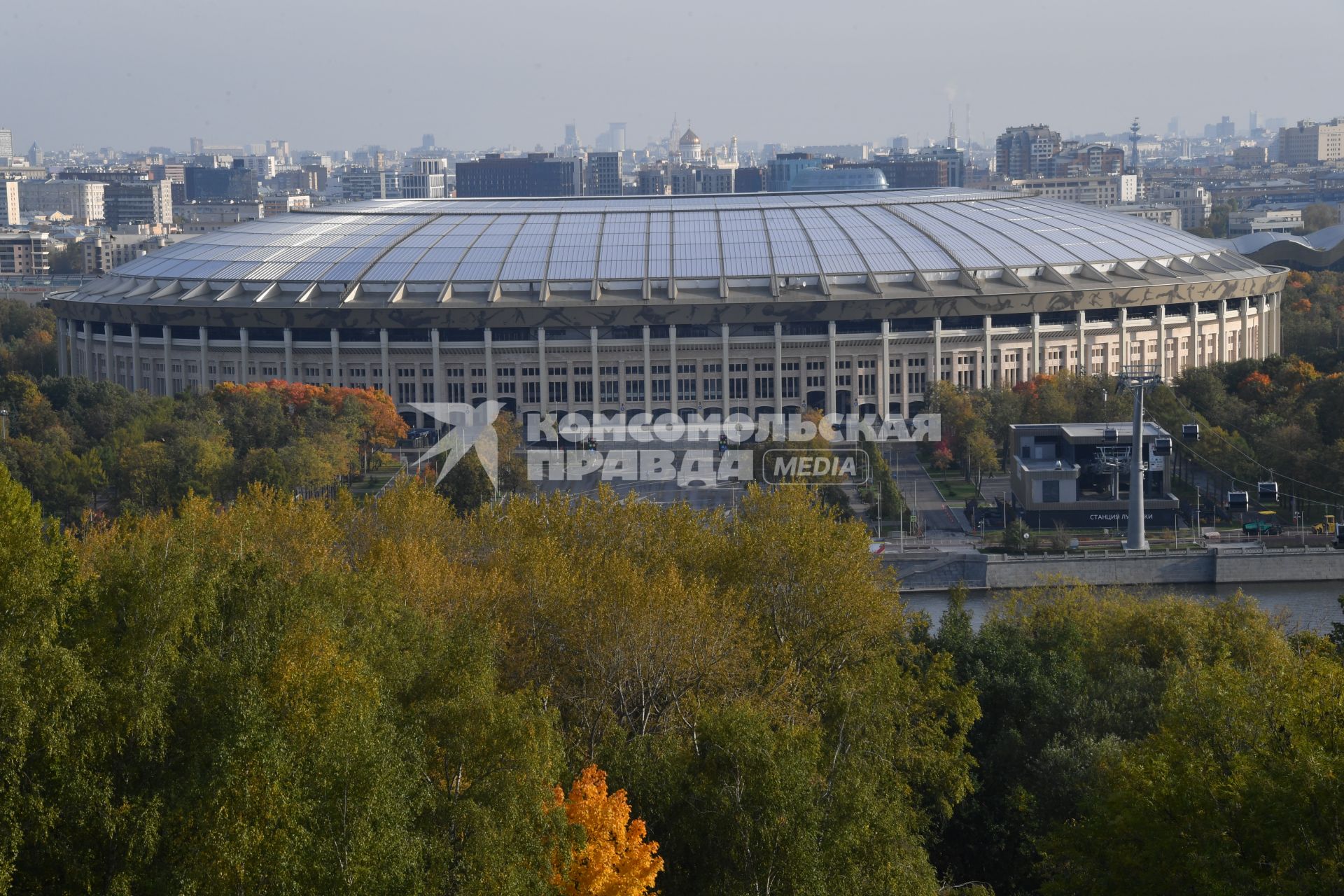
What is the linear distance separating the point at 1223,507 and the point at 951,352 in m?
17.0

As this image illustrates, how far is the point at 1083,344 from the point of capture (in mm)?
67625

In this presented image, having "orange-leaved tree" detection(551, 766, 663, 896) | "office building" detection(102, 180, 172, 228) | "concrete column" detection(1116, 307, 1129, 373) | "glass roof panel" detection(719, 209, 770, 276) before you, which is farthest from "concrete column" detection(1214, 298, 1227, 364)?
"office building" detection(102, 180, 172, 228)

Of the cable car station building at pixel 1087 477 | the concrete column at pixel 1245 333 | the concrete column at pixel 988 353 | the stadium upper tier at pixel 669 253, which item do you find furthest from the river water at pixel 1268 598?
the concrete column at pixel 1245 333

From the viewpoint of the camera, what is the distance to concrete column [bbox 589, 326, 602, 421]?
65.1 metres

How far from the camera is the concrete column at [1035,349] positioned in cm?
6681

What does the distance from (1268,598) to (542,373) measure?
97.2 ft

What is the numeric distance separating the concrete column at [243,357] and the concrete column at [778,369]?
64.2 feet

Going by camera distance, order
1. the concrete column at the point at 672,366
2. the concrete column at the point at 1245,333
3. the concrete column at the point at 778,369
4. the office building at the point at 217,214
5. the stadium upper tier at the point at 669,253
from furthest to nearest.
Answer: the office building at the point at 217,214, the concrete column at the point at 1245,333, the stadium upper tier at the point at 669,253, the concrete column at the point at 778,369, the concrete column at the point at 672,366

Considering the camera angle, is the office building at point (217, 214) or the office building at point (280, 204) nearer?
the office building at point (217, 214)

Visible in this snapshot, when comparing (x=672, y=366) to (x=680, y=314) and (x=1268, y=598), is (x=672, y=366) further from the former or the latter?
(x=1268, y=598)

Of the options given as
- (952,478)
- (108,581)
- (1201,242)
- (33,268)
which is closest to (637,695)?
(108,581)

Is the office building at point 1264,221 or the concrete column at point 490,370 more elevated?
the office building at point 1264,221

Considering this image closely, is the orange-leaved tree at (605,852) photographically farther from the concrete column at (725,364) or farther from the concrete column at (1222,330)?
the concrete column at (1222,330)

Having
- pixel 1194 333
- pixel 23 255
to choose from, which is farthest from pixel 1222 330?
pixel 23 255
